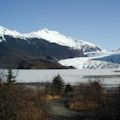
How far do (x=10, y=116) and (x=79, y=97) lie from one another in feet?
68.8

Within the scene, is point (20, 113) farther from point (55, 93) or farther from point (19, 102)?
point (55, 93)

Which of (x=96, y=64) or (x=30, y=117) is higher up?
(x=96, y=64)

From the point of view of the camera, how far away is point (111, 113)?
1928 centimetres

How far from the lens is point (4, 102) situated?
38.4ft

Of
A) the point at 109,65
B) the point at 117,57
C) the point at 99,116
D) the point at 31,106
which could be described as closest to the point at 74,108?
the point at 99,116

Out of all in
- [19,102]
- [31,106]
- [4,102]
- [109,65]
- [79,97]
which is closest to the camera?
[4,102]

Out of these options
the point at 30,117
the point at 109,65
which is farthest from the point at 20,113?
the point at 109,65

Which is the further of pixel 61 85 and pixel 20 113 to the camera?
pixel 61 85

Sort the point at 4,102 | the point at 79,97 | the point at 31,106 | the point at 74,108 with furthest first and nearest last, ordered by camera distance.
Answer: the point at 79,97 < the point at 74,108 < the point at 31,106 < the point at 4,102

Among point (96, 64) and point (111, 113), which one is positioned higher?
point (96, 64)

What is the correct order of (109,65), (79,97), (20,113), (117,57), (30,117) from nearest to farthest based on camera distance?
(20,113), (30,117), (79,97), (109,65), (117,57)

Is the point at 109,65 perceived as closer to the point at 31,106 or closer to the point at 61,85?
the point at 61,85

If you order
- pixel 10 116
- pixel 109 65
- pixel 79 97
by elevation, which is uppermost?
pixel 109 65

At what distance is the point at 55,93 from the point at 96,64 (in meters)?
88.8
